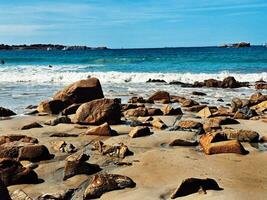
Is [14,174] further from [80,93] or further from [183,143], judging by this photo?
[80,93]

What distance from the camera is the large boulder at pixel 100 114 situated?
382 inches

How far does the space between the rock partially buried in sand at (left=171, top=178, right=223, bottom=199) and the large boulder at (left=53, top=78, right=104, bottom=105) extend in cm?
786

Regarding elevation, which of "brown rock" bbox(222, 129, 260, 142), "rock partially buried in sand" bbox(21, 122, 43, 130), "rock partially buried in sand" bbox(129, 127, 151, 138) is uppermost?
"brown rock" bbox(222, 129, 260, 142)

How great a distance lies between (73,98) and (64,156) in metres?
6.00

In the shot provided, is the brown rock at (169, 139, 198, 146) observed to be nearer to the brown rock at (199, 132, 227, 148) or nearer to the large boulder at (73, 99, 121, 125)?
the brown rock at (199, 132, 227, 148)

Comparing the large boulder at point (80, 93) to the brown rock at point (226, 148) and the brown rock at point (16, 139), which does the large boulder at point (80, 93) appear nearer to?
the brown rock at point (16, 139)

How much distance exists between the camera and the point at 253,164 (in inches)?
248

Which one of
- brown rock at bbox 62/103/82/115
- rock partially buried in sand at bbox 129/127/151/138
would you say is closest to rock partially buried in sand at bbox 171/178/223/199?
rock partially buried in sand at bbox 129/127/151/138

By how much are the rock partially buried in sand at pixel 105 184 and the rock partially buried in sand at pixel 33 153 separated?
5.28 ft

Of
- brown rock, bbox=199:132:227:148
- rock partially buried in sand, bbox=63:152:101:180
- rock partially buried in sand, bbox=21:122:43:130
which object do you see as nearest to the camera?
rock partially buried in sand, bbox=63:152:101:180

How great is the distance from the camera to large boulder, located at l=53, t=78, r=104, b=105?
509 inches

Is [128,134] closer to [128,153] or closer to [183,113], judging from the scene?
[128,153]

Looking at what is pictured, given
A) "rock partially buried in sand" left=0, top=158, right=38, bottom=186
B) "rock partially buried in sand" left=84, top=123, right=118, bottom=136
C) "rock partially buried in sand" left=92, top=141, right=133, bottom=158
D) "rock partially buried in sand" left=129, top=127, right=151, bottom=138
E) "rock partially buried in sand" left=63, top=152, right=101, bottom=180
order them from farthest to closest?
"rock partially buried in sand" left=84, top=123, right=118, bottom=136 → "rock partially buried in sand" left=129, top=127, right=151, bottom=138 → "rock partially buried in sand" left=92, top=141, right=133, bottom=158 → "rock partially buried in sand" left=63, top=152, right=101, bottom=180 → "rock partially buried in sand" left=0, top=158, right=38, bottom=186

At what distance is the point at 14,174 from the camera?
226 inches
